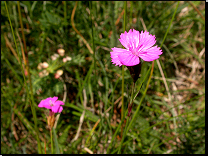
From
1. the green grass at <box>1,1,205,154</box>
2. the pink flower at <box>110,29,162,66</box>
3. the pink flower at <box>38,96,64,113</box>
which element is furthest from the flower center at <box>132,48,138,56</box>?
the green grass at <box>1,1,205,154</box>

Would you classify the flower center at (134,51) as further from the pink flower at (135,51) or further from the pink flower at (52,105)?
the pink flower at (52,105)

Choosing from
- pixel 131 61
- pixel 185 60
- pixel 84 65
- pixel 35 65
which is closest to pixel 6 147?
pixel 35 65

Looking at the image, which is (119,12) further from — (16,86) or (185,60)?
(16,86)

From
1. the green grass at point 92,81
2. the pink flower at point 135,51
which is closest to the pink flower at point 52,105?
the pink flower at point 135,51

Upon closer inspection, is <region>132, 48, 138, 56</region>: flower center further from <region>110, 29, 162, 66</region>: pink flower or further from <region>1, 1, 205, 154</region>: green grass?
<region>1, 1, 205, 154</region>: green grass

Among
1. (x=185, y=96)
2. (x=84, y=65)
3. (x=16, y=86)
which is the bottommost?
(x=185, y=96)

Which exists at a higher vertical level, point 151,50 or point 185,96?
point 151,50

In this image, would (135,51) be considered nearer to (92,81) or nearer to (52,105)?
(52,105)
